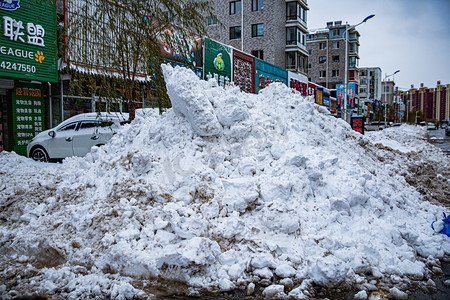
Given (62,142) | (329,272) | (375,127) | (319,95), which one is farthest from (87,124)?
(375,127)

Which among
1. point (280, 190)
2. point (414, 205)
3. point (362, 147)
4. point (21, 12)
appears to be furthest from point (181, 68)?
point (21, 12)

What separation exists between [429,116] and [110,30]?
13934 cm

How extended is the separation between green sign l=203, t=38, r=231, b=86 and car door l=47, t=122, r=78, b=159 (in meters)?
6.33

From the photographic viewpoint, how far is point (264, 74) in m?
20.1

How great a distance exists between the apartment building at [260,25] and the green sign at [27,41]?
17.0m

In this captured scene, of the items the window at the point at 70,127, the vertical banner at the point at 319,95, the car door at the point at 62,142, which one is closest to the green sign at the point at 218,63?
the window at the point at 70,127

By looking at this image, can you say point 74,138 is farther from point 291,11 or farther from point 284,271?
point 291,11

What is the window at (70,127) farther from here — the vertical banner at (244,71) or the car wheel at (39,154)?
the vertical banner at (244,71)

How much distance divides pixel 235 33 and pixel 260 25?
2420 millimetres

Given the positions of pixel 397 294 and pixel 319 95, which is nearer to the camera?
pixel 397 294

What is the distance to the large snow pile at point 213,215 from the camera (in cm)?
350

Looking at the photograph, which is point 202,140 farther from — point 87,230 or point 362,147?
point 362,147

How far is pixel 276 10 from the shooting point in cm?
2908

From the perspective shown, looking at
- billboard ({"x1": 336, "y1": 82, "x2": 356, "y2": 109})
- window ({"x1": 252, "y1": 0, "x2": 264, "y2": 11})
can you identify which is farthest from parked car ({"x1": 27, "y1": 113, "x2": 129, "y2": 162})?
window ({"x1": 252, "y1": 0, "x2": 264, "y2": 11})
